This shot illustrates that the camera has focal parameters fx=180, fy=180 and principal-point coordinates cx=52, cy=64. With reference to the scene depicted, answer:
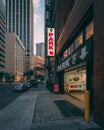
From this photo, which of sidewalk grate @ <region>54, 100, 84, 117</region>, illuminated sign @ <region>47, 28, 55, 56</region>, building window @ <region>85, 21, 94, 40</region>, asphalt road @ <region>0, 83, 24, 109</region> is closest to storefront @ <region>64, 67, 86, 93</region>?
illuminated sign @ <region>47, 28, 55, 56</region>

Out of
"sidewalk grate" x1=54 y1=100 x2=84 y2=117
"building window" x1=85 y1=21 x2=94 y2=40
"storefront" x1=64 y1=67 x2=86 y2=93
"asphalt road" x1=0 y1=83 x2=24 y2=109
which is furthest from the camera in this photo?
"storefront" x1=64 y1=67 x2=86 y2=93

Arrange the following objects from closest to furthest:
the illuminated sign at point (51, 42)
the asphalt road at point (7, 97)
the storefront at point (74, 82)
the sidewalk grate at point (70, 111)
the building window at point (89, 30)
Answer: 1. the sidewalk grate at point (70, 111)
2. the building window at point (89, 30)
3. the asphalt road at point (7, 97)
4. the storefront at point (74, 82)
5. the illuminated sign at point (51, 42)

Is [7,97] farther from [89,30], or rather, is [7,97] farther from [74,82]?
[89,30]

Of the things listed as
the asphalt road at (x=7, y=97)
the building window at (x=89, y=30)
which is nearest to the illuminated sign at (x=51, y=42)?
the asphalt road at (x=7, y=97)

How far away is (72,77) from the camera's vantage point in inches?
963

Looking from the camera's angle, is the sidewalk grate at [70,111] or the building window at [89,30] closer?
the sidewalk grate at [70,111]

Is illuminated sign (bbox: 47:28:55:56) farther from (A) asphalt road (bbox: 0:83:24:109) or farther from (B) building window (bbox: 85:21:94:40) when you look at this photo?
(B) building window (bbox: 85:21:94:40)

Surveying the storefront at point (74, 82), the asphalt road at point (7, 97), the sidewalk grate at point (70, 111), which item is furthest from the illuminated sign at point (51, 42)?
the sidewalk grate at point (70, 111)

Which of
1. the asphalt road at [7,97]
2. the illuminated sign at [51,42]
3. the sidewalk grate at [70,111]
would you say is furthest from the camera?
the illuminated sign at [51,42]

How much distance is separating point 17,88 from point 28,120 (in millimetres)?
22987

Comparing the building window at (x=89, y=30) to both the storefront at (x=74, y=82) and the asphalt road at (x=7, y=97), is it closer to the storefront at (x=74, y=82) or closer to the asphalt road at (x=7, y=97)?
the asphalt road at (x=7, y=97)

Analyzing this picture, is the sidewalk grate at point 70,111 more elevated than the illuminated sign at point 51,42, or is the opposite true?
the illuminated sign at point 51,42

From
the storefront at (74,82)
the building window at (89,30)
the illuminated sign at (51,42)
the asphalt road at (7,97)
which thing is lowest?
the asphalt road at (7,97)

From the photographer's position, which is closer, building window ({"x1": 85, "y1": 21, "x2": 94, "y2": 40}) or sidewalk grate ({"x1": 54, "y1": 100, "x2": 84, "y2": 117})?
sidewalk grate ({"x1": 54, "y1": 100, "x2": 84, "y2": 117})
